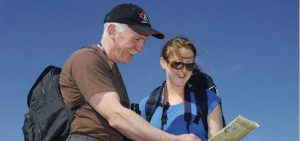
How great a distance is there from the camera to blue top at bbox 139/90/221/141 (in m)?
6.88

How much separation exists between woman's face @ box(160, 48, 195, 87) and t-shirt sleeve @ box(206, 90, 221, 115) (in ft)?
1.50

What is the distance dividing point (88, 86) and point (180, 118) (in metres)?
2.30

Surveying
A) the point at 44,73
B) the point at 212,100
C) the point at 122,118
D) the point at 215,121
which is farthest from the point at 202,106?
the point at 44,73

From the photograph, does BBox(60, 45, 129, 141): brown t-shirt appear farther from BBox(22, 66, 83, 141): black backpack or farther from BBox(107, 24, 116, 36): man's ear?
BBox(107, 24, 116, 36): man's ear

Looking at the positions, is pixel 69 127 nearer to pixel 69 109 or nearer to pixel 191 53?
pixel 69 109

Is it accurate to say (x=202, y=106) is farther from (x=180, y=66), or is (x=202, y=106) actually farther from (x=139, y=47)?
(x=139, y=47)

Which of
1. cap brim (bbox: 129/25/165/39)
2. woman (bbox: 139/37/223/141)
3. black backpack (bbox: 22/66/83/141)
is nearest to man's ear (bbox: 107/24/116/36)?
cap brim (bbox: 129/25/165/39)

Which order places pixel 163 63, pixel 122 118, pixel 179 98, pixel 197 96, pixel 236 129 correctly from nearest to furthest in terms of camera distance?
pixel 122 118, pixel 236 129, pixel 197 96, pixel 179 98, pixel 163 63

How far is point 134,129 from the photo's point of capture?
16.5 ft

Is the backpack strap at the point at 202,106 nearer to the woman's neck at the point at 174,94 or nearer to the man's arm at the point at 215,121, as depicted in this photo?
the man's arm at the point at 215,121

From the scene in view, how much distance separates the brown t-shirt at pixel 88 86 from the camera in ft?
16.7

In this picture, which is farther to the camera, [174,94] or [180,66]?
[174,94]

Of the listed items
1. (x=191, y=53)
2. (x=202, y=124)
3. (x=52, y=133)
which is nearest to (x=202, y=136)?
(x=202, y=124)

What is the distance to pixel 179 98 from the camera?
7414 mm
